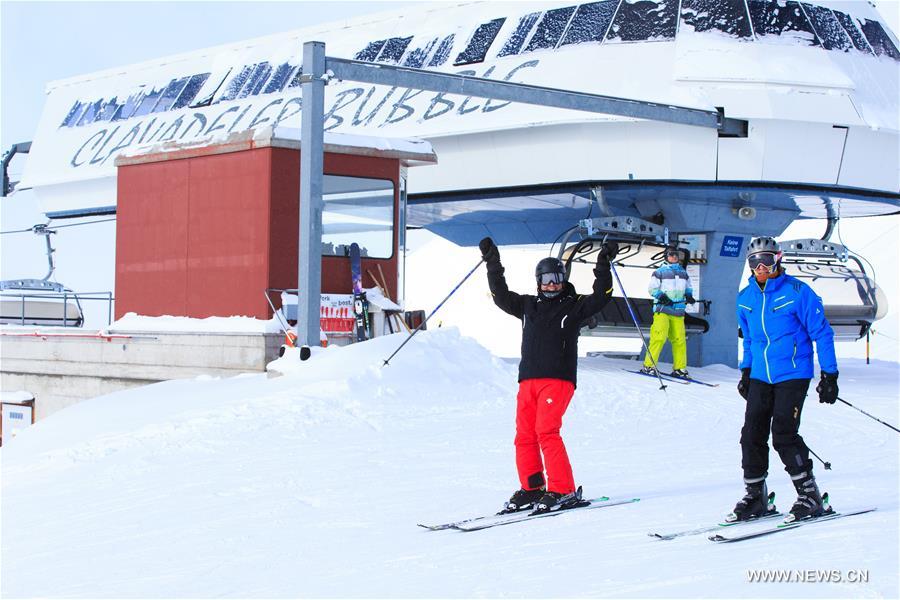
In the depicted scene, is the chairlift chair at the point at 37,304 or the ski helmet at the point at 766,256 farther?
the chairlift chair at the point at 37,304

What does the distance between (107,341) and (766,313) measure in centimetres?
1127

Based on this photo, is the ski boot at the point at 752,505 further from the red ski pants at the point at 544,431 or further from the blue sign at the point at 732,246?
the blue sign at the point at 732,246

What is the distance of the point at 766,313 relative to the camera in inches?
229

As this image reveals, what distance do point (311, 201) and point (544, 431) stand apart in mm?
6613

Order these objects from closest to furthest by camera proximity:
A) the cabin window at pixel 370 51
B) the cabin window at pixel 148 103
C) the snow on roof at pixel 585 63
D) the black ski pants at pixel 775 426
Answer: the black ski pants at pixel 775 426, the snow on roof at pixel 585 63, the cabin window at pixel 370 51, the cabin window at pixel 148 103

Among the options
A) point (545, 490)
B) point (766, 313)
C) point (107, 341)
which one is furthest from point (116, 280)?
point (766, 313)

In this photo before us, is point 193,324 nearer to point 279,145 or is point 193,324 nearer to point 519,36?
point 279,145

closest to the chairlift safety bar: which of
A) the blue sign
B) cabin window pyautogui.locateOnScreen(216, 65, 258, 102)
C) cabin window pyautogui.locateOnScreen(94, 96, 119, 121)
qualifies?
the blue sign

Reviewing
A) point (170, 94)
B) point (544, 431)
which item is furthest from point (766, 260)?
point (170, 94)

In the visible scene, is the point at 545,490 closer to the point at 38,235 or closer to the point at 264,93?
the point at 264,93

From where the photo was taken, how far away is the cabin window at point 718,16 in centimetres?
1802

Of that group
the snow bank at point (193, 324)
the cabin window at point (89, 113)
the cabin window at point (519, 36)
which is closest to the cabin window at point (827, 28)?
the cabin window at point (519, 36)

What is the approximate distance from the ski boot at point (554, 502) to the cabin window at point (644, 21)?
13.4 metres

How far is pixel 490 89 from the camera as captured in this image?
44.4 feet
